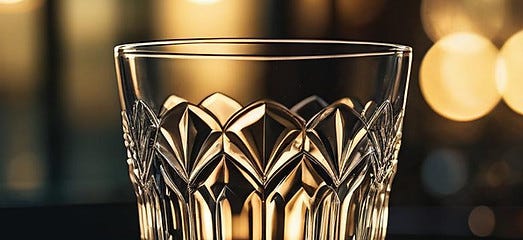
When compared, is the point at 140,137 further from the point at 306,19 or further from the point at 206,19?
the point at 206,19

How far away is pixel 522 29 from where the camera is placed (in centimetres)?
239

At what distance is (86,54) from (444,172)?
0.92 m

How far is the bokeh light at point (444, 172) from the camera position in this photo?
2.18 meters

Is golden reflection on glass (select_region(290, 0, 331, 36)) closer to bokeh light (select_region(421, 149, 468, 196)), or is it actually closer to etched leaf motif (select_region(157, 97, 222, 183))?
bokeh light (select_region(421, 149, 468, 196))

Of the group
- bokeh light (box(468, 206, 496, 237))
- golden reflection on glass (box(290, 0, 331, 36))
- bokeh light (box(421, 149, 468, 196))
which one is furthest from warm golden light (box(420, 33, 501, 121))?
bokeh light (box(468, 206, 496, 237))

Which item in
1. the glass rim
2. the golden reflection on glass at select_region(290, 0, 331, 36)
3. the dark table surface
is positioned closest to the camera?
the glass rim

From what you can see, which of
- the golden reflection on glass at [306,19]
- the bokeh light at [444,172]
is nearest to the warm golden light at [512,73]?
the bokeh light at [444,172]

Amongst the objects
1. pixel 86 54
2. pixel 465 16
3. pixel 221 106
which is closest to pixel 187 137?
pixel 221 106

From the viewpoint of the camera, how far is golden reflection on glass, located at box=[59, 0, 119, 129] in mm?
2227

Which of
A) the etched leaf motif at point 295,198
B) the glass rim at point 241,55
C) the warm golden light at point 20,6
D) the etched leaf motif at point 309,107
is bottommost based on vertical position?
the etched leaf motif at point 295,198

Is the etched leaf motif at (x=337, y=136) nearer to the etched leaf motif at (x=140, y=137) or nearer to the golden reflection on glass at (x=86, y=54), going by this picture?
the etched leaf motif at (x=140, y=137)

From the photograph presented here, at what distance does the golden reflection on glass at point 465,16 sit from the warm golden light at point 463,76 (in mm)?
36

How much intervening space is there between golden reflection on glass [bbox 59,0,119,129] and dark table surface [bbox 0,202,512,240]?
5.63ft

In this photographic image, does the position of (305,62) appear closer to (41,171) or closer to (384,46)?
(384,46)
